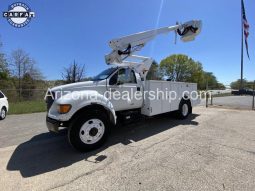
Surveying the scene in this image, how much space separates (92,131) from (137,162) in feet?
4.69

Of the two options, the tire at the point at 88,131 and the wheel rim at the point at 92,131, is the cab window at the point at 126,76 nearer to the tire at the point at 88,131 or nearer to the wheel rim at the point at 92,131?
the tire at the point at 88,131

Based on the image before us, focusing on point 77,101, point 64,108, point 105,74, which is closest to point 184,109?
point 105,74

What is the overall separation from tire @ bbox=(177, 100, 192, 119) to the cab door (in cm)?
249

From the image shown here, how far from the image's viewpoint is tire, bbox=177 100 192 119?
786 cm

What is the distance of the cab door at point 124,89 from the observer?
17.5ft

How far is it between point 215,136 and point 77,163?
13.5 ft

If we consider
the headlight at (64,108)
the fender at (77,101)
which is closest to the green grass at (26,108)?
the fender at (77,101)

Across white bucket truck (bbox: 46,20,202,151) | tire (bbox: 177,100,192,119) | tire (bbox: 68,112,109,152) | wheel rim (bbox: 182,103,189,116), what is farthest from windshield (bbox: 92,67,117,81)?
wheel rim (bbox: 182,103,189,116)

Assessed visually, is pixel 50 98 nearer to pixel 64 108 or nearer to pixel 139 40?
pixel 64 108

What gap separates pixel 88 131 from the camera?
4445mm

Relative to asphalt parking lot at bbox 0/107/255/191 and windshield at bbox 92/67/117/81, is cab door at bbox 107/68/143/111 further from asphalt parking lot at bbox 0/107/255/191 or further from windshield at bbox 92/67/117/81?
asphalt parking lot at bbox 0/107/255/191

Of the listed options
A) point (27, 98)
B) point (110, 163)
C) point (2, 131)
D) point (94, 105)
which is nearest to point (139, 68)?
point (94, 105)

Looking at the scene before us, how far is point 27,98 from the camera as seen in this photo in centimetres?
1933

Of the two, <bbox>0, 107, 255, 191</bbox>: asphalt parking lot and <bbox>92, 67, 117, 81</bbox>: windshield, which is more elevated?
<bbox>92, 67, 117, 81</bbox>: windshield
